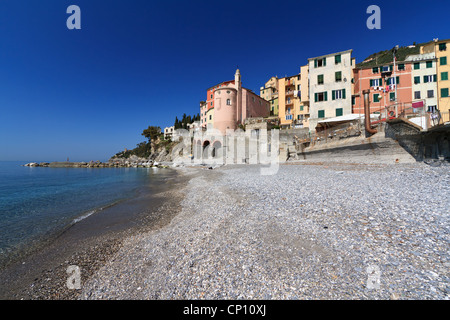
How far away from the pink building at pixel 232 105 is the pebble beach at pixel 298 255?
42.2 m

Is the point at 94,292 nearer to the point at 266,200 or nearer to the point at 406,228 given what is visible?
the point at 266,200

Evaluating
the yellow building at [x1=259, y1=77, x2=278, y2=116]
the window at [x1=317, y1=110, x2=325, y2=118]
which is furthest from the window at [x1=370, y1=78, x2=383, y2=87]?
the yellow building at [x1=259, y1=77, x2=278, y2=116]

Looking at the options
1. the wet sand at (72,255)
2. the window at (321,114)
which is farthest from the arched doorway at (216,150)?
the wet sand at (72,255)

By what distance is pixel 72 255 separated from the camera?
591 cm

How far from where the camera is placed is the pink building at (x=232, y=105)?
47.7 m

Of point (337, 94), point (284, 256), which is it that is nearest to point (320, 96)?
point (337, 94)

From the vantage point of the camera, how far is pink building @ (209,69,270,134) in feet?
156

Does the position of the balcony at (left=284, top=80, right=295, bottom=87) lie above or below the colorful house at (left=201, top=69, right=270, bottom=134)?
above

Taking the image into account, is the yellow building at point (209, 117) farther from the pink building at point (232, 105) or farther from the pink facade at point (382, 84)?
the pink facade at point (382, 84)

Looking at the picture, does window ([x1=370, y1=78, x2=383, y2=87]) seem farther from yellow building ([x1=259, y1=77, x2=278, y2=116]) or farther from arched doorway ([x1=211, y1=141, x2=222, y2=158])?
arched doorway ([x1=211, y1=141, x2=222, y2=158])

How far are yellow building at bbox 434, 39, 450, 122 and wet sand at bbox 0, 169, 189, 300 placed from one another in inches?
1820
